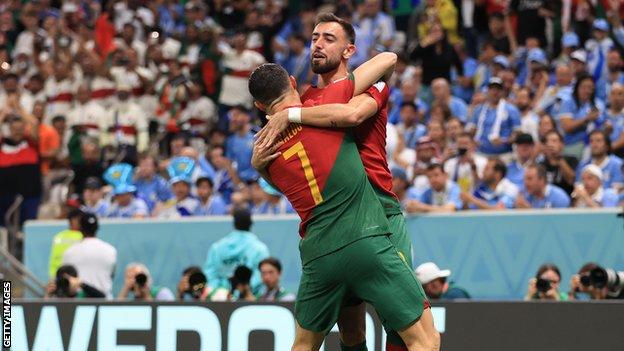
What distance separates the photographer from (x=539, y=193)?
45.8ft

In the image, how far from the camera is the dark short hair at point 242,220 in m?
14.2

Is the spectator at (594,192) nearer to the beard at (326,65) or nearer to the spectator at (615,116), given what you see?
the spectator at (615,116)

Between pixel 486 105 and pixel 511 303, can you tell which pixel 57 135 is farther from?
pixel 511 303

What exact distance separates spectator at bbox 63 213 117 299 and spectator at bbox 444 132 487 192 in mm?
3710

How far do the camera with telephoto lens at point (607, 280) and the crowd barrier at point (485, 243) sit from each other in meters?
3.16

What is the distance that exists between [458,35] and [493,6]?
0.63 m

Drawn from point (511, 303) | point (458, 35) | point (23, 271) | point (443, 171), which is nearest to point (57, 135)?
point (23, 271)

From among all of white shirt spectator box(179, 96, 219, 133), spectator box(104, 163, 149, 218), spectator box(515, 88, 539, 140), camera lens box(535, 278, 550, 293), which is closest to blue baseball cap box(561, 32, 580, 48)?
spectator box(515, 88, 539, 140)

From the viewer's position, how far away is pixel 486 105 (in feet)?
53.7

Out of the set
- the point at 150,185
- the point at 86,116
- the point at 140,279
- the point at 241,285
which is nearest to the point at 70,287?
the point at 140,279

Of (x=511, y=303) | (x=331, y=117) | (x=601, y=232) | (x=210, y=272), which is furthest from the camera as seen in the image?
(x=210, y=272)

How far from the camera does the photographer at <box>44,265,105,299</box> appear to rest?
12367mm

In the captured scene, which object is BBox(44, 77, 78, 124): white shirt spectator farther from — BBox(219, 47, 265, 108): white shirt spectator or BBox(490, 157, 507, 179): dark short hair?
BBox(490, 157, 507, 179): dark short hair

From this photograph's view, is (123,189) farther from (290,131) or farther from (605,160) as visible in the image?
(290,131)
